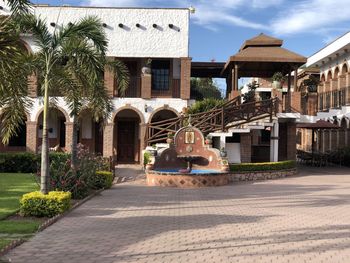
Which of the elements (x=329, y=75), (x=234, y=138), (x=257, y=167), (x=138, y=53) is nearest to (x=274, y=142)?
(x=234, y=138)

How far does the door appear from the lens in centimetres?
2692

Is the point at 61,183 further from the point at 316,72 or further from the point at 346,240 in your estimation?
the point at 316,72

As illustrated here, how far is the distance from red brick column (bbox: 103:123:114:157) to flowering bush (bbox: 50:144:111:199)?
980 cm

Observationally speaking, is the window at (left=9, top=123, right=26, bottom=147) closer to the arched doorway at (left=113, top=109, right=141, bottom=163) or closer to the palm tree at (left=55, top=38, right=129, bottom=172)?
the arched doorway at (left=113, top=109, right=141, bottom=163)

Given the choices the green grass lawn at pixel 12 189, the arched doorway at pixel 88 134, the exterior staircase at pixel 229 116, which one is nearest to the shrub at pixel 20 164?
the green grass lawn at pixel 12 189

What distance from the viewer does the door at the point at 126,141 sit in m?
26.9

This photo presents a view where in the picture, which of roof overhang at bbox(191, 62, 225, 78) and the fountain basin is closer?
the fountain basin

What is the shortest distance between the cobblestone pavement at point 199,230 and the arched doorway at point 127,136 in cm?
1244

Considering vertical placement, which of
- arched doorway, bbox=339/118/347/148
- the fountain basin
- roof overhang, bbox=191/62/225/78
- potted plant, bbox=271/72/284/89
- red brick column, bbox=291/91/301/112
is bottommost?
the fountain basin

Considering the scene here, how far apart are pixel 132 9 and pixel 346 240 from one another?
19.6 metres

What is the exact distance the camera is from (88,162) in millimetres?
14094

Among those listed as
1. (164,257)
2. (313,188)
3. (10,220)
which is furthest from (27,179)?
(164,257)

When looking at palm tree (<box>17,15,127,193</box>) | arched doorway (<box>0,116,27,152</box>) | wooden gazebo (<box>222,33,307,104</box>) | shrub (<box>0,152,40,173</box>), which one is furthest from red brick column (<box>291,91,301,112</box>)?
arched doorway (<box>0,116,27,152</box>)

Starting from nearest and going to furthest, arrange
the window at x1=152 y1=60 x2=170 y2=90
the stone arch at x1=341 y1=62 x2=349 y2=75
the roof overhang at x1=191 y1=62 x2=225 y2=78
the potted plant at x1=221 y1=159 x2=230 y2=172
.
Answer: the potted plant at x1=221 y1=159 x2=230 y2=172
the window at x1=152 y1=60 x2=170 y2=90
the roof overhang at x1=191 y1=62 x2=225 y2=78
the stone arch at x1=341 y1=62 x2=349 y2=75
